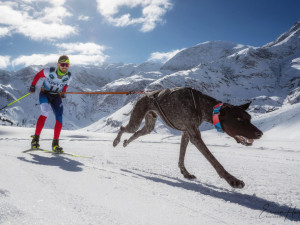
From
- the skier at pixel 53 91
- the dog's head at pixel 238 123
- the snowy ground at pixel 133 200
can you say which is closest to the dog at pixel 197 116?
the dog's head at pixel 238 123

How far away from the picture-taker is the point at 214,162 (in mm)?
3102

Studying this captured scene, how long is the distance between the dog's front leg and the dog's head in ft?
1.23

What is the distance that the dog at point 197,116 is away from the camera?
297 centimetres

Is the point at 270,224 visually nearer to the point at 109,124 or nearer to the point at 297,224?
the point at 297,224

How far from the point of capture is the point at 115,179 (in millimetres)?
2816

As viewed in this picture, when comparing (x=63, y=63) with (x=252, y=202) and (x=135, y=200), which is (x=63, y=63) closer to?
(x=135, y=200)

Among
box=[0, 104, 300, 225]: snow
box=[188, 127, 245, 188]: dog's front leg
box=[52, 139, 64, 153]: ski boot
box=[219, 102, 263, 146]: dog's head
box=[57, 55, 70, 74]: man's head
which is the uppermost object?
box=[57, 55, 70, 74]: man's head

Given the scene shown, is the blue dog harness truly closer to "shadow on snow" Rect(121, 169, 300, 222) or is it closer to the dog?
the dog

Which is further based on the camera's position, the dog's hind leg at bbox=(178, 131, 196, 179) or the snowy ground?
the dog's hind leg at bbox=(178, 131, 196, 179)

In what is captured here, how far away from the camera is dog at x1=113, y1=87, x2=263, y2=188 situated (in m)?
2.97

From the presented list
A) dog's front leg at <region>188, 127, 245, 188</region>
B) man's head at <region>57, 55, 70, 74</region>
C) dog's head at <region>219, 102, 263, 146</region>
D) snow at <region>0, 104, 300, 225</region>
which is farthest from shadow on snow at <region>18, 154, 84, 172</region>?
Result: man's head at <region>57, 55, 70, 74</region>

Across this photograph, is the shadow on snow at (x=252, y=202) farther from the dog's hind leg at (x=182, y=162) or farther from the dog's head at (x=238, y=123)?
the dog's head at (x=238, y=123)

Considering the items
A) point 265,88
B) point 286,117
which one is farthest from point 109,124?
point 286,117

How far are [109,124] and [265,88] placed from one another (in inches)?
4766
